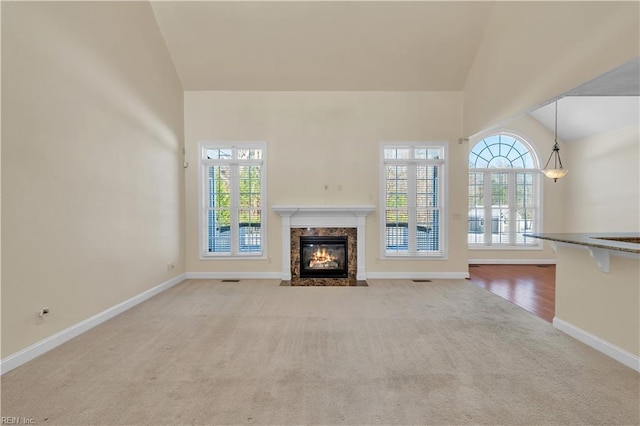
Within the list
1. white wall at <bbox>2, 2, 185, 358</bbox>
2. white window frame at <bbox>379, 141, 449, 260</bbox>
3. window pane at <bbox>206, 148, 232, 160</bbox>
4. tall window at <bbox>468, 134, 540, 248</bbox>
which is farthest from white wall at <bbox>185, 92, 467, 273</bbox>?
tall window at <bbox>468, 134, 540, 248</bbox>

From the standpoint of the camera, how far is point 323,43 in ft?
16.4

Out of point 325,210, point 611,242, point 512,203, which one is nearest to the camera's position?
point 611,242

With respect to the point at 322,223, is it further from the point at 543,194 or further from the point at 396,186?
the point at 543,194

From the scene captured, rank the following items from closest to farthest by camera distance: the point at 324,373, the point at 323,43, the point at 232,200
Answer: the point at 324,373
the point at 323,43
the point at 232,200

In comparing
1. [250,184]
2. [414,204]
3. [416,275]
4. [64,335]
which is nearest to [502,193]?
[414,204]

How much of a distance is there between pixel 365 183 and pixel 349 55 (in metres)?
2.22

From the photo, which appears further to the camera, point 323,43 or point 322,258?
point 322,258

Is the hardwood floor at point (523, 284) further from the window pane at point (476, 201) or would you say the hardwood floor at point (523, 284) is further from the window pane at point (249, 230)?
the window pane at point (249, 230)

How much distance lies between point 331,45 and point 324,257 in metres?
3.70

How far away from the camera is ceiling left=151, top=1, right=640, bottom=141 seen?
179 inches

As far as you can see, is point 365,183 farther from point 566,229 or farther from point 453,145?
point 566,229

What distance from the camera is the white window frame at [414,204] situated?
19.1ft

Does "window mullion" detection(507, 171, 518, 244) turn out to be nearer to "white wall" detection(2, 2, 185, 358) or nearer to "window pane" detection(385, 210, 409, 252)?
"window pane" detection(385, 210, 409, 252)

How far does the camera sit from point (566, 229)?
7.05m
